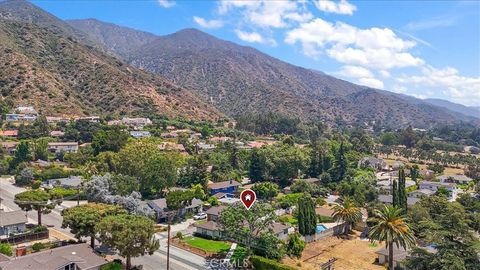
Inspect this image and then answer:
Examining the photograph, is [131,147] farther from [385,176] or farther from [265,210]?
[385,176]

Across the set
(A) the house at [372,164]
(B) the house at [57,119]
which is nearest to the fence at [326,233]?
(A) the house at [372,164]

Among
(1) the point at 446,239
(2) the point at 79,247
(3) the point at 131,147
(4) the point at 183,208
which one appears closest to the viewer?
(1) the point at 446,239

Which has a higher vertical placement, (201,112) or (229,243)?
(201,112)

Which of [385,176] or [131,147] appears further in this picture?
[385,176]

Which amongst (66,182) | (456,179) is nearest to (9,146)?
(66,182)

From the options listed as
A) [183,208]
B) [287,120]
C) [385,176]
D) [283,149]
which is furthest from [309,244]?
[287,120]
